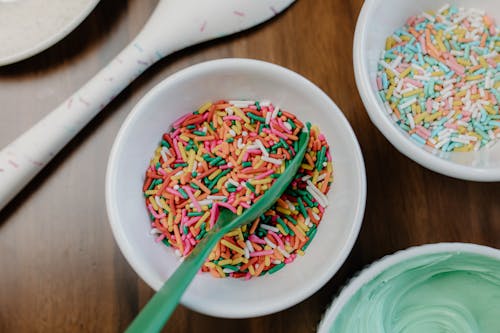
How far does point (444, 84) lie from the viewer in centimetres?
91

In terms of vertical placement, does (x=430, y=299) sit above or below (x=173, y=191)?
below

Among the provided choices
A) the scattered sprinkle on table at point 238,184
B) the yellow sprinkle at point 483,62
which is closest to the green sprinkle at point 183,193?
the scattered sprinkle on table at point 238,184

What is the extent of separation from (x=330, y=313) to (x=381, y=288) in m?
0.10

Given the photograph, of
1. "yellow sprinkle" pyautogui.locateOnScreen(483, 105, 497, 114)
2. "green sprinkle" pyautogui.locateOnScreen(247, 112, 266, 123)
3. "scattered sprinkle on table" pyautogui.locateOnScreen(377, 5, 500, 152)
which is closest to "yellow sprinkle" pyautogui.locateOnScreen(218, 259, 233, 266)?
"green sprinkle" pyautogui.locateOnScreen(247, 112, 266, 123)

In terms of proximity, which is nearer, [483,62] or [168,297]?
[168,297]

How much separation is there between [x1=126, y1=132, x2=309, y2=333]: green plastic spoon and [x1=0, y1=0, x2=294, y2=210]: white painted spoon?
0.69ft

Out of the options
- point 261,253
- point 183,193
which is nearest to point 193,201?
point 183,193

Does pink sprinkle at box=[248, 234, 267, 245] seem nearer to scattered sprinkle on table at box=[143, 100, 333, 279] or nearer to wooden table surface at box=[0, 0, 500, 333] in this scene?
scattered sprinkle on table at box=[143, 100, 333, 279]

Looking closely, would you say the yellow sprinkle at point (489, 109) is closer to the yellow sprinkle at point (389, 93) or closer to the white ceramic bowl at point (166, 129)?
the yellow sprinkle at point (389, 93)

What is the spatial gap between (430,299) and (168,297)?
418mm

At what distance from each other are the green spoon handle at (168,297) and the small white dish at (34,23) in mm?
397

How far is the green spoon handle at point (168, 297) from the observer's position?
22.8 inches

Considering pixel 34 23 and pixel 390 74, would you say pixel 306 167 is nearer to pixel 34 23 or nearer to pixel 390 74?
pixel 390 74

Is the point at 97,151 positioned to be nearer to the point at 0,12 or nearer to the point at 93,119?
the point at 93,119
